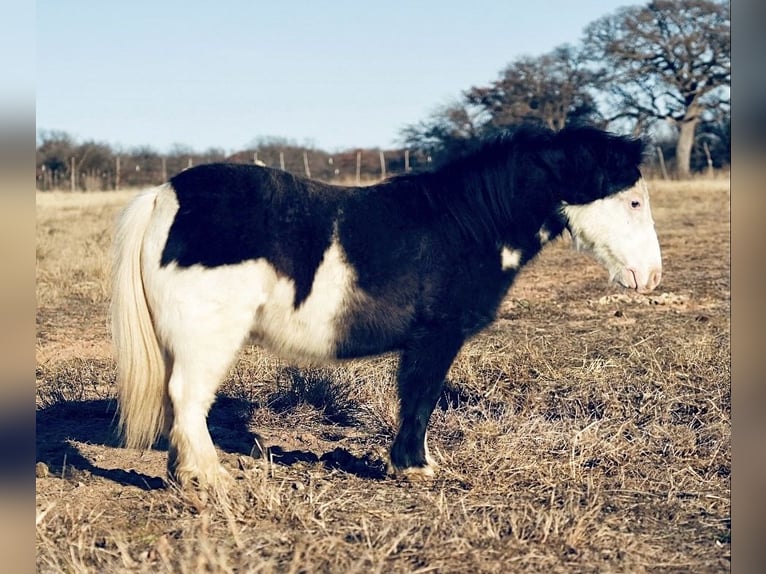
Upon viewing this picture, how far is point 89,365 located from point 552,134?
13.3 ft

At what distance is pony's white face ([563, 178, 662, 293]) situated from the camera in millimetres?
4301

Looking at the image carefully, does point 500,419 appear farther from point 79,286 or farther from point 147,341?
point 79,286

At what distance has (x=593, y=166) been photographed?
4258 millimetres

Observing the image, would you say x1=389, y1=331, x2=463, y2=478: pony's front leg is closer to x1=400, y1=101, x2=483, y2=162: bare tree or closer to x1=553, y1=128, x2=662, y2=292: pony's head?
x1=553, y1=128, x2=662, y2=292: pony's head

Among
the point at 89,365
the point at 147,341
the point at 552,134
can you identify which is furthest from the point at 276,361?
the point at 552,134

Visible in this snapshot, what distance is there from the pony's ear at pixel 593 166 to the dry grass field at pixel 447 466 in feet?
1.45

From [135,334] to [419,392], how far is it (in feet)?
4.68

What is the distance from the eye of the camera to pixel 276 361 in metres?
6.18

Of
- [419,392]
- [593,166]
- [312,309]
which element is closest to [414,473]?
[419,392]

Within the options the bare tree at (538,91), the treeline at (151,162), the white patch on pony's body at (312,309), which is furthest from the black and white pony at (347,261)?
the bare tree at (538,91)

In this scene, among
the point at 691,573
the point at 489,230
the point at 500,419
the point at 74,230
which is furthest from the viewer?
the point at 74,230

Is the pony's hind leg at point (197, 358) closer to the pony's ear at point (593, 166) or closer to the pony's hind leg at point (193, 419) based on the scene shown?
the pony's hind leg at point (193, 419)

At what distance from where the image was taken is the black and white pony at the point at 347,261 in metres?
3.79

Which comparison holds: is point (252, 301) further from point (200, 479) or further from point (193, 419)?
point (200, 479)
